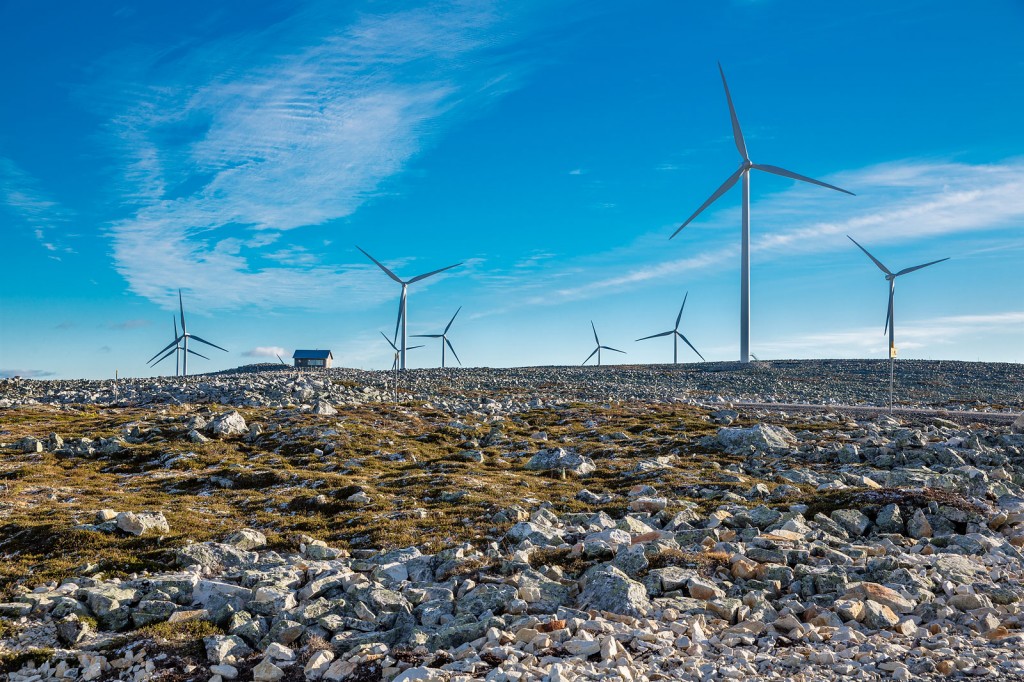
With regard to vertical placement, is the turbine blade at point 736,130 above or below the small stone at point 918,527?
above

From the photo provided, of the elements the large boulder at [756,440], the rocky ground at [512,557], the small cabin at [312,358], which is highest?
the small cabin at [312,358]

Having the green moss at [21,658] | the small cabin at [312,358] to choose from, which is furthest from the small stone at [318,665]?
the small cabin at [312,358]

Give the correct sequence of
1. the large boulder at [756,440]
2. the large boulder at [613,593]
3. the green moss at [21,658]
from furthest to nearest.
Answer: the large boulder at [756,440], the large boulder at [613,593], the green moss at [21,658]

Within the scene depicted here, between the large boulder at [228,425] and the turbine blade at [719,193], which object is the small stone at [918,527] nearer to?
the large boulder at [228,425]

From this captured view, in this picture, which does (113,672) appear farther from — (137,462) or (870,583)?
(137,462)

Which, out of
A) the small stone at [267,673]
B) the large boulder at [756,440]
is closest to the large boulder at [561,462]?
the large boulder at [756,440]

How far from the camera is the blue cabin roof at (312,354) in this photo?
112375 millimetres

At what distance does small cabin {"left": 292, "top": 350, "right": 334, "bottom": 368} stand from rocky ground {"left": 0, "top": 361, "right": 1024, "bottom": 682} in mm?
82744

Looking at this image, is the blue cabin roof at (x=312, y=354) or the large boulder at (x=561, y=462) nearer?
the large boulder at (x=561, y=462)

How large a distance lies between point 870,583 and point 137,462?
26.2 m

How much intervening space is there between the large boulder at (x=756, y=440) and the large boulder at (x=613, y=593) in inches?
706

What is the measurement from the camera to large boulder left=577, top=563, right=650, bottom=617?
1052 cm

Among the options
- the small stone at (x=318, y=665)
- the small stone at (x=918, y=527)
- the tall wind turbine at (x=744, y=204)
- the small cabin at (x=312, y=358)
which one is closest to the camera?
the small stone at (x=318, y=665)

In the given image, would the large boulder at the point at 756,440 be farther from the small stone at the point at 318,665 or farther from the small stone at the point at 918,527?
the small stone at the point at 318,665
